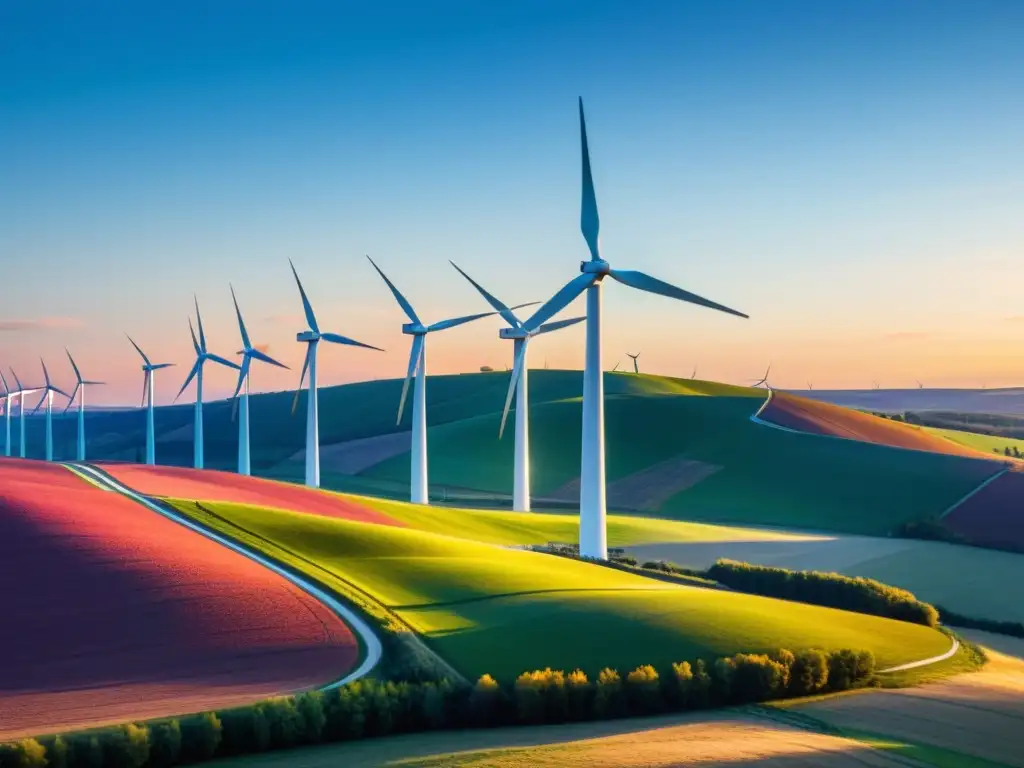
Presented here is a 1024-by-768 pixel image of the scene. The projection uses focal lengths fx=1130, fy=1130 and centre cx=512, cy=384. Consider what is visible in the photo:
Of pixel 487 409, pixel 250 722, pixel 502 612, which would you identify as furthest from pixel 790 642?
pixel 487 409

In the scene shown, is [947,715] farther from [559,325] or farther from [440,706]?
[559,325]

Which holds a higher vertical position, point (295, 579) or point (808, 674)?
point (295, 579)

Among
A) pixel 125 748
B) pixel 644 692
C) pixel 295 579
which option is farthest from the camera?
pixel 295 579

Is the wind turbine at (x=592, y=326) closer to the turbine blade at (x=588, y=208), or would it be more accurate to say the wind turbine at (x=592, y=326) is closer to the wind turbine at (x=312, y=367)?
the turbine blade at (x=588, y=208)

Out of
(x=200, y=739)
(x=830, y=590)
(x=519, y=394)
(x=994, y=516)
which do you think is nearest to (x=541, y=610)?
(x=200, y=739)

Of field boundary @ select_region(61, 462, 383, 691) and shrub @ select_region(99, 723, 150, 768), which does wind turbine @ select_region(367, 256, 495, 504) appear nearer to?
field boundary @ select_region(61, 462, 383, 691)

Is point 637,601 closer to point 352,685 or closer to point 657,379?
point 352,685
